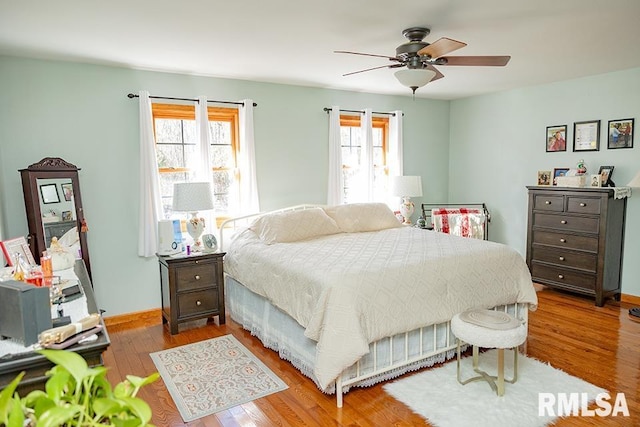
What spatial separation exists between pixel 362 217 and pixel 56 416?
3985 millimetres

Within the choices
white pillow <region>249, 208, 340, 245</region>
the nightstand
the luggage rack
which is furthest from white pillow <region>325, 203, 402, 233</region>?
the nightstand

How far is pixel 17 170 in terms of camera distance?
356cm

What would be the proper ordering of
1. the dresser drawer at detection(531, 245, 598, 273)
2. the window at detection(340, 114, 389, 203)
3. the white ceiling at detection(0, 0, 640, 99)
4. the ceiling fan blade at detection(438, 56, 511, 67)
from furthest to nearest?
1. the window at detection(340, 114, 389, 203)
2. the dresser drawer at detection(531, 245, 598, 273)
3. the ceiling fan blade at detection(438, 56, 511, 67)
4. the white ceiling at detection(0, 0, 640, 99)

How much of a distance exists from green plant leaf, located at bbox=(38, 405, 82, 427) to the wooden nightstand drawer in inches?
196

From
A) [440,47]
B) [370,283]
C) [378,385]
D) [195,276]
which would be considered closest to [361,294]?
[370,283]

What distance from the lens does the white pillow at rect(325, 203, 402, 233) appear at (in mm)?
4496

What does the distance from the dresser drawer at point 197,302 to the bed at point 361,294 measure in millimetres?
220

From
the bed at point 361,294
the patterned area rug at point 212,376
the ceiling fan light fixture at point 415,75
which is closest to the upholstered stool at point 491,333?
the bed at point 361,294

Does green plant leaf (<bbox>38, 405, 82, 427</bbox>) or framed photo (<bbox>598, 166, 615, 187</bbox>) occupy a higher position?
framed photo (<bbox>598, 166, 615, 187</bbox>)

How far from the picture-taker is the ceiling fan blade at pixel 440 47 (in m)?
2.48

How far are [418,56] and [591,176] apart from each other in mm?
3018

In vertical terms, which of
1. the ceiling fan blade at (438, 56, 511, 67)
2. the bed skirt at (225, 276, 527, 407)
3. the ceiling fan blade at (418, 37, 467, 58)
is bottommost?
the bed skirt at (225, 276, 527, 407)

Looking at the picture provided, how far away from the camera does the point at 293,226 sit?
13.4 ft

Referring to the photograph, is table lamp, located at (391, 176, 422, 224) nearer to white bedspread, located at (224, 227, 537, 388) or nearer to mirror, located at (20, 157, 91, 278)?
white bedspread, located at (224, 227, 537, 388)
